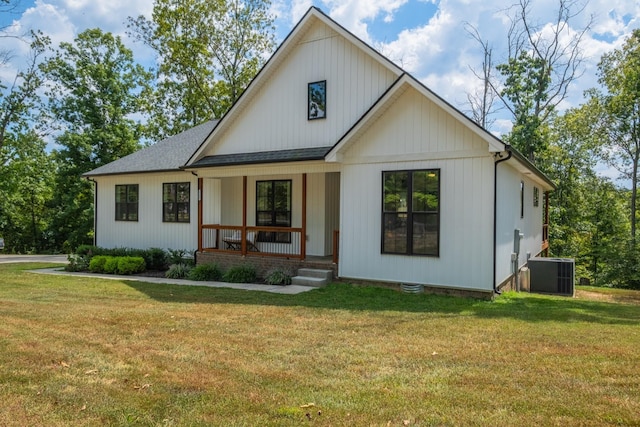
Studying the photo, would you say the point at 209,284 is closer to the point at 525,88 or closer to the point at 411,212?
the point at 411,212

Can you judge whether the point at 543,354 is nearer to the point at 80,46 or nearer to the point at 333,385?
the point at 333,385

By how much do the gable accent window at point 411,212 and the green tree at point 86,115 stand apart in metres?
22.4

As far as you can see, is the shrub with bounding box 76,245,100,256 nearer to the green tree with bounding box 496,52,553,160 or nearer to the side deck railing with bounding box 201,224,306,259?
the side deck railing with bounding box 201,224,306,259

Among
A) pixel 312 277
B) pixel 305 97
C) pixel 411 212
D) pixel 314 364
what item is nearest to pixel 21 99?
pixel 305 97

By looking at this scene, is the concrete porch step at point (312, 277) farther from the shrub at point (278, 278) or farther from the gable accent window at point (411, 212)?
the gable accent window at point (411, 212)

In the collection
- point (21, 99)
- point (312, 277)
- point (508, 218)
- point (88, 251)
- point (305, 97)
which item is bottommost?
point (312, 277)

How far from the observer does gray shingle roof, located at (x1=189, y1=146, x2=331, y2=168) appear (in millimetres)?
11755

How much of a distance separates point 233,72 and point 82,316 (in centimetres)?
2556

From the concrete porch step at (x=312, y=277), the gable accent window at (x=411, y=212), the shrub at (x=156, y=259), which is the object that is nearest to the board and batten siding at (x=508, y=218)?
the gable accent window at (x=411, y=212)

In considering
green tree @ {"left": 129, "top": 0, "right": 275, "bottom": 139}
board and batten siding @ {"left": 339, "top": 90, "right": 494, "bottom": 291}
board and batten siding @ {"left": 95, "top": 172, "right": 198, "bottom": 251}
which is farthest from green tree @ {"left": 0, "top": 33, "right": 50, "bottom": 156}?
board and batten siding @ {"left": 339, "top": 90, "right": 494, "bottom": 291}

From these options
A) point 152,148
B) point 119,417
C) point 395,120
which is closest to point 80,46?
point 152,148

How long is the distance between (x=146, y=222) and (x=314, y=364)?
13104 millimetres

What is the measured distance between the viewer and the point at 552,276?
43.0ft

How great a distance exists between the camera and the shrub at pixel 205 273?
12.6 metres
